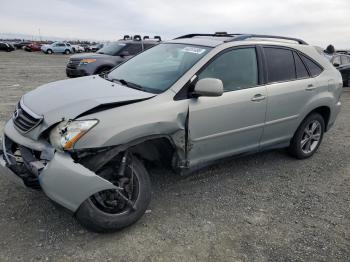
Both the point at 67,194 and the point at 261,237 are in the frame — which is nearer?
the point at 67,194

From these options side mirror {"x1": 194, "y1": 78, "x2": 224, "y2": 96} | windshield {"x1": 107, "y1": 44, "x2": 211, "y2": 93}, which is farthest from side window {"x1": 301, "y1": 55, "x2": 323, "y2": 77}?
side mirror {"x1": 194, "y1": 78, "x2": 224, "y2": 96}

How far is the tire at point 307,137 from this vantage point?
4.77 m

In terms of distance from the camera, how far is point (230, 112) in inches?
145

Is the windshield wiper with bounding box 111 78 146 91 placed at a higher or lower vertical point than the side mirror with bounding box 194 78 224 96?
lower

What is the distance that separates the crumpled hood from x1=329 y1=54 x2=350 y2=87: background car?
39.9ft

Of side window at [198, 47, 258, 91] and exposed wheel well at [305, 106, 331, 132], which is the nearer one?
side window at [198, 47, 258, 91]

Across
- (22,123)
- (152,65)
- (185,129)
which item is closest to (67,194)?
(22,123)

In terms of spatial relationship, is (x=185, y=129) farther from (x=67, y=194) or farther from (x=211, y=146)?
(x=67, y=194)

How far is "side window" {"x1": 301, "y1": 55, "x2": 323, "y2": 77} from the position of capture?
15.4 ft

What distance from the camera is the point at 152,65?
13.2 ft

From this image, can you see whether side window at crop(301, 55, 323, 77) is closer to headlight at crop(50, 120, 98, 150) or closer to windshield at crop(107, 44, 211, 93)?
windshield at crop(107, 44, 211, 93)

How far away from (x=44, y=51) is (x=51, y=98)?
43.5 meters

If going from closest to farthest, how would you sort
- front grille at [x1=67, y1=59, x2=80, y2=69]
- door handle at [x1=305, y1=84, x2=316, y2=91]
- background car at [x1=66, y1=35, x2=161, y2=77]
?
1. door handle at [x1=305, y1=84, x2=316, y2=91]
2. background car at [x1=66, y1=35, x2=161, y2=77]
3. front grille at [x1=67, y1=59, x2=80, y2=69]

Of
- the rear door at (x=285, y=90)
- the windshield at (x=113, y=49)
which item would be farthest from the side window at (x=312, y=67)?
the windshield at (x=113, y=49)
